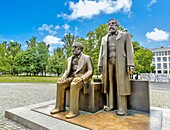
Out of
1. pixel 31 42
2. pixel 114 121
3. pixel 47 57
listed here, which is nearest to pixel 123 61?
pixel 114 121

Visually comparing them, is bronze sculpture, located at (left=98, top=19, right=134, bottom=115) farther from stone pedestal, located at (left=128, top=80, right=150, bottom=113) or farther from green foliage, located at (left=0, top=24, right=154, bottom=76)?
green foliage, located at (left=0, top=24, right=154, bottom=76)

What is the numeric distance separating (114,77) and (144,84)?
70 cm

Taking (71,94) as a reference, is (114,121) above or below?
below

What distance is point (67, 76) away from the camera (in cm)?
336

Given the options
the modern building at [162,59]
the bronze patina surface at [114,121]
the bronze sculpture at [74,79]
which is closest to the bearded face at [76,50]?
the bronze sculpture at [74,79]

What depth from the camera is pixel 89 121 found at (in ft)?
8.52

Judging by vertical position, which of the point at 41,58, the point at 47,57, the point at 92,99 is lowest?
the point at 92,99

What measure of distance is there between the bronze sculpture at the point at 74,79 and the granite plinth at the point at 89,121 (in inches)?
8.3

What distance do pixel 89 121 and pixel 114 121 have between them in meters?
0.49

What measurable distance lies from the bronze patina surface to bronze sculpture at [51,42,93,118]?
21cm

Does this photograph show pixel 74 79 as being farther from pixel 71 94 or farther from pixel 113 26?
pixel 113 26

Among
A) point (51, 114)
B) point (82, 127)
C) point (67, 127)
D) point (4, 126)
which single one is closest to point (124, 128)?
point (82, 127)

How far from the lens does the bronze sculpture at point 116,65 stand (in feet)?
9.86

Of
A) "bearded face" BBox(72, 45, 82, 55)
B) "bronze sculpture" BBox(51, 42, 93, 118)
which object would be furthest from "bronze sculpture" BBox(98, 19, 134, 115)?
"bearded face" BBox(72, 45, 82, 55)
